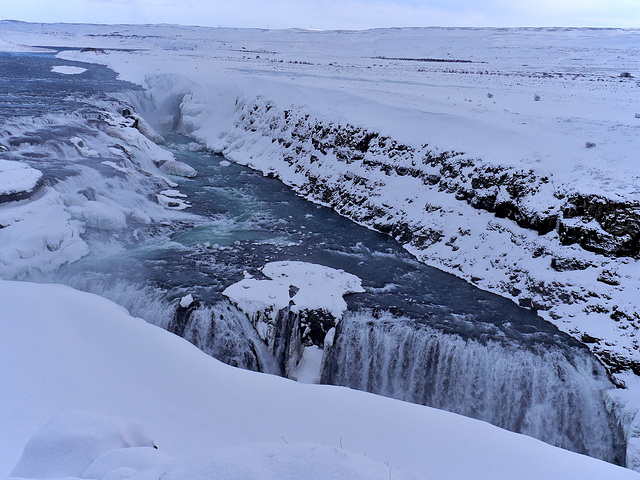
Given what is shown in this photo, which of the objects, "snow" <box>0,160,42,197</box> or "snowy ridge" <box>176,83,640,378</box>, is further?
"snow" <box>0,160,42,197</box>

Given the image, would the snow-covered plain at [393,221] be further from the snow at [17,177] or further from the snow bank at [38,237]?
the snow at [17,177]

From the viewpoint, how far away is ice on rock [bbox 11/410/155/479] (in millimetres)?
3717

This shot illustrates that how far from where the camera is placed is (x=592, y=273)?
13.2 metres

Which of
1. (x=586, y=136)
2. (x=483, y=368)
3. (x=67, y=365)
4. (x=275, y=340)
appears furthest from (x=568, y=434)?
(x=586, y=136)

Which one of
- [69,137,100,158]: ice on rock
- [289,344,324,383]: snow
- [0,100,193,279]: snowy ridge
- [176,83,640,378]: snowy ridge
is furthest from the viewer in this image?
[69,137,100,158]: ice on rock

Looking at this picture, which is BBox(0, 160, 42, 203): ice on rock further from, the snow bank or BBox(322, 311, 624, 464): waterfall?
BBox(322, 311, 624, 464): waterfall

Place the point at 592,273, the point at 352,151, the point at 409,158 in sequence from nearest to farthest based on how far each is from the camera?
the point at 592,273 < the point at 409,158 < the point at 352,151

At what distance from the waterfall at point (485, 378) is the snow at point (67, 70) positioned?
44635 mm

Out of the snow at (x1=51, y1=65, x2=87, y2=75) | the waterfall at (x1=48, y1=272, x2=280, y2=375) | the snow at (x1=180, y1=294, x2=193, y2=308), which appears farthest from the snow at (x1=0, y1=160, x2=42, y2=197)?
the snow at (x1=51, y1=65, x2=87, y2=75)

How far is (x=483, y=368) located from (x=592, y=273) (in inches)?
206

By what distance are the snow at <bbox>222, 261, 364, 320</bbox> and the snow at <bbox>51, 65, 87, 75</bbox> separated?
4114 cm

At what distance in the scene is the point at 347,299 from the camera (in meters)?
12.9

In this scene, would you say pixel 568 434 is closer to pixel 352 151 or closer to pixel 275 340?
pixel 275 340

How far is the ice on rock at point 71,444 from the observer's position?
3.72 metres
